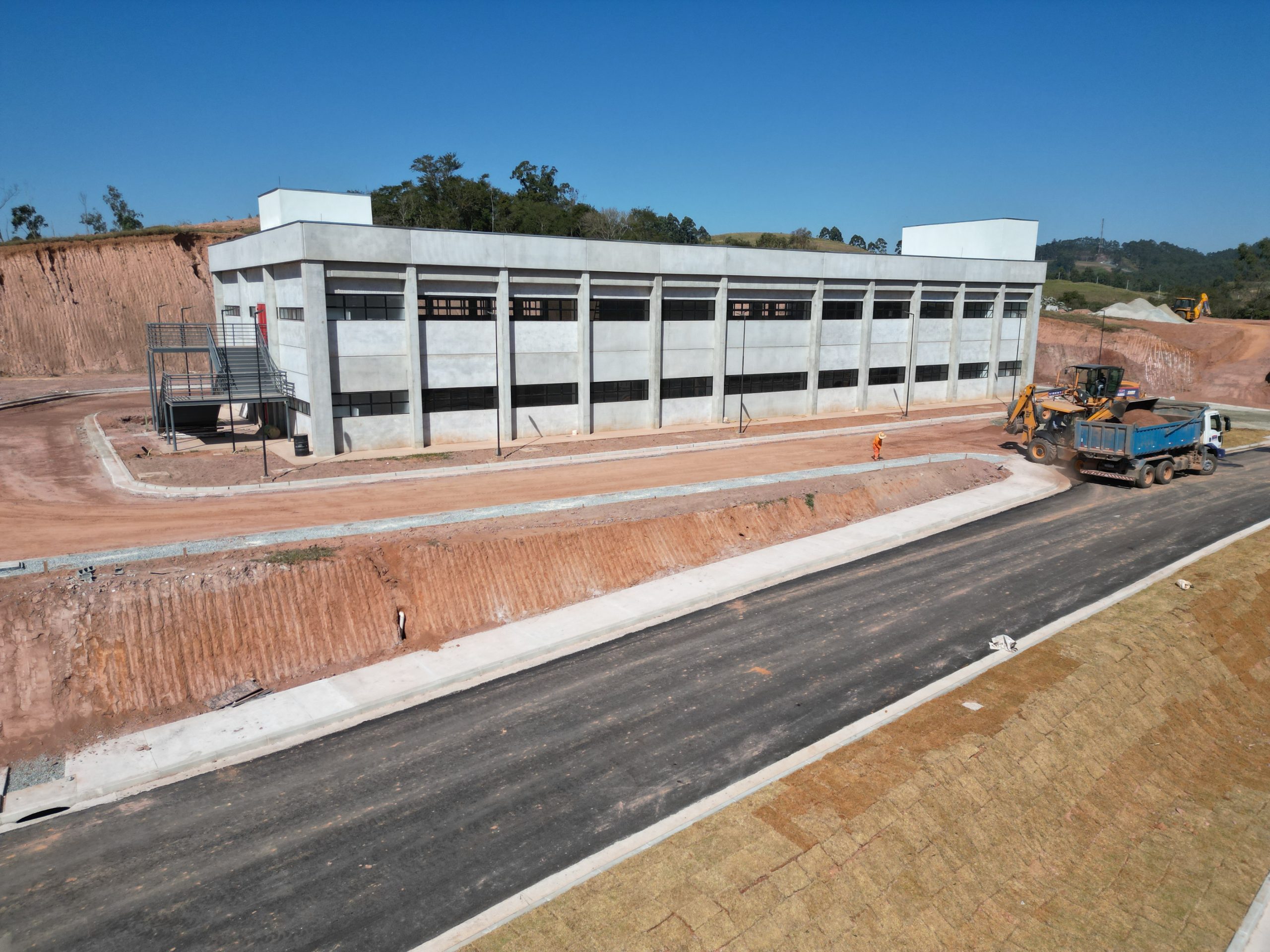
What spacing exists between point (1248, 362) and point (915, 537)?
58.9 m

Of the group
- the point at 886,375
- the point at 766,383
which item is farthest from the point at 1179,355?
the point at 766,383

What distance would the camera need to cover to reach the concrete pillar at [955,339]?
54312 millimetres

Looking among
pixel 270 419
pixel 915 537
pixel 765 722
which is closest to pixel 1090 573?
pixel 915 537

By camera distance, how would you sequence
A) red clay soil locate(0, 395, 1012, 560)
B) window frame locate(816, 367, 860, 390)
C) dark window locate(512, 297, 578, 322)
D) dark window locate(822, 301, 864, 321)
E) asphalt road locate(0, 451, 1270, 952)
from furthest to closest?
window frame locate(816, 367, 860, 390), dark window locate(822, 301, 864, 321), dark window locate(512, 297, 578, 322), red clay soil locate(0, 395, 1012, 560), asphalt road locate(0, 451, 1270, 952)

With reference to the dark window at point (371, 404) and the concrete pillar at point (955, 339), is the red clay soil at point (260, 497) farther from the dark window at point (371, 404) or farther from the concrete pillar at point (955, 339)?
the concrete pillar at point (955, 339)

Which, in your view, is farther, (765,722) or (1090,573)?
(1090,573)

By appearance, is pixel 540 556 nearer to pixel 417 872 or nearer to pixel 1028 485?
pixel 417 872

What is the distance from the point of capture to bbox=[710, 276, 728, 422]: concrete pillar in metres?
43.8

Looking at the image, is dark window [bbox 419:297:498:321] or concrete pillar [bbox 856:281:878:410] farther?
concrete pillar [bbox 856:281:878:410]

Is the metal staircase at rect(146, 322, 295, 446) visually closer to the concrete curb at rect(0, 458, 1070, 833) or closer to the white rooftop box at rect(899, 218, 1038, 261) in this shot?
the concrete curb at rect(0, 458, 1070, 833)

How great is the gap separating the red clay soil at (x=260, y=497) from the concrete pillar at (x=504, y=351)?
19.5 ft

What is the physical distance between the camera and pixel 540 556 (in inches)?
877

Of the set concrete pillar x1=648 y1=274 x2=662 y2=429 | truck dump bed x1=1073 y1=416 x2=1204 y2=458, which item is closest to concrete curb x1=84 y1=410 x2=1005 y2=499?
concrete pillar x1=648 y1=274 x2=662 y2=429

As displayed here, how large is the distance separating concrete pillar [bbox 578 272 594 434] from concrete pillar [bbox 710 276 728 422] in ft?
26.0
